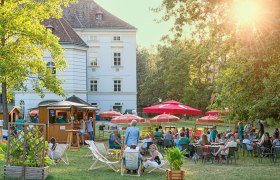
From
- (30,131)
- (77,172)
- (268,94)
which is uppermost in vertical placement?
(268,94)

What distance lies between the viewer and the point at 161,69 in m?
73.3

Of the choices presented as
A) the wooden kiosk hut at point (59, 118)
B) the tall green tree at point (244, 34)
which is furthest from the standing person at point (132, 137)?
the wooden kiosk hut at point (59, 118)

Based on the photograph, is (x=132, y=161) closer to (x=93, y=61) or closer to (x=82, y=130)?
(x=82, y=130)

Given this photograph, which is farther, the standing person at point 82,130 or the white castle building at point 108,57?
the white castle building at point 108,57

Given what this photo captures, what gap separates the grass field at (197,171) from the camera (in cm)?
1475

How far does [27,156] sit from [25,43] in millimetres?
13153

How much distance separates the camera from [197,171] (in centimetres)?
1658

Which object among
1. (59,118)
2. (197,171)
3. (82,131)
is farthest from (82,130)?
(197,171)

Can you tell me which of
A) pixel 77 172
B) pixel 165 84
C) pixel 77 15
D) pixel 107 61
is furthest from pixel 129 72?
pixel 77 172

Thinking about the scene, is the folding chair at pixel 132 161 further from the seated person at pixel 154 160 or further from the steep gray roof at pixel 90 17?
the steep gray roof at pixel 90 17

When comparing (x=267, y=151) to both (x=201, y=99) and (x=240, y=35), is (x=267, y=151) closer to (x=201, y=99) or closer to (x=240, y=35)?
(x=240, y=35)

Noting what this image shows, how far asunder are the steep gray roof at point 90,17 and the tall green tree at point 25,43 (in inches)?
1270

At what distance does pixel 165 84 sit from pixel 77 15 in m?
18.2

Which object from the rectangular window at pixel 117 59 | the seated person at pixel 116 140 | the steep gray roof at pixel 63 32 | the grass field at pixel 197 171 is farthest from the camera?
the rectangular window at pixel 117 59
